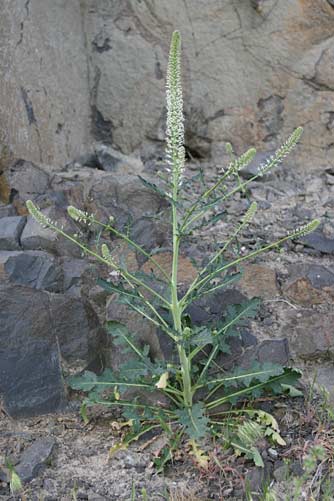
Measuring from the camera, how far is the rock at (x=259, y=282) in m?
3.52

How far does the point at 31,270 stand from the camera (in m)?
3.34

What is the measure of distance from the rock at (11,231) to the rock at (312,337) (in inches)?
50.7

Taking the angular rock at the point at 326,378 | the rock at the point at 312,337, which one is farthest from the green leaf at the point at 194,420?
the rock at the point at 312,337

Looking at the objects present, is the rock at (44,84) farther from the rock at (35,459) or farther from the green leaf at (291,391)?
the green leaf at (291,391)

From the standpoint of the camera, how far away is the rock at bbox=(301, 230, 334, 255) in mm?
3701

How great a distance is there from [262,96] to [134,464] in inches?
98.4

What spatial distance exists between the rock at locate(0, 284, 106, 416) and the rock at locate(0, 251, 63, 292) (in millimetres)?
103

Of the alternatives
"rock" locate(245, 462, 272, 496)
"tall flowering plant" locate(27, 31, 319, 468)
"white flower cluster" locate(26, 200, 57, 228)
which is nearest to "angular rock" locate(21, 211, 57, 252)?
"tall flowering plant" locate(27, 31, 319, 468)

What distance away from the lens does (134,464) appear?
9.44ft

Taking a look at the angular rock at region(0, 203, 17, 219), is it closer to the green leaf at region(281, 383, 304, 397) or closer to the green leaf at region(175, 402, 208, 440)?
the green leaf at region(175, 402, 208, 440)

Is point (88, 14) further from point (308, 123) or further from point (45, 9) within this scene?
point (308, 123)

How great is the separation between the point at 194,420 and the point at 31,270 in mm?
1037

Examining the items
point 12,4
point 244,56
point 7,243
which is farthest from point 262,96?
point 7,243

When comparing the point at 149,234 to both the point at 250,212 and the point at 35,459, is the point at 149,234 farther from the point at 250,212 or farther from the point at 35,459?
the point at 35,459
